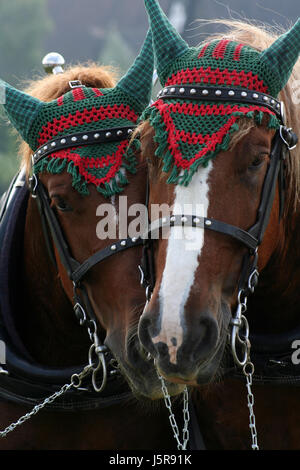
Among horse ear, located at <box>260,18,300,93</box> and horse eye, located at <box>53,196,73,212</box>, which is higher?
horse ear, located at <box>260,18,300,93</box>

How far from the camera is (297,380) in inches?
110

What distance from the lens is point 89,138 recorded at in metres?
2.66

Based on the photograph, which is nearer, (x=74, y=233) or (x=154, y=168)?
(x=154, y=168)

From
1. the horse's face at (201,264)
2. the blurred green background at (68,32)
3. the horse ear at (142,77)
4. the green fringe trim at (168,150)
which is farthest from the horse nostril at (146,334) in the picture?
the blurred green background at (68,32)

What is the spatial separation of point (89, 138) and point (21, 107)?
32 cm

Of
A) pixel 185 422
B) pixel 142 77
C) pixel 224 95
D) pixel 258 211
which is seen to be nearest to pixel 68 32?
pixel 142 77

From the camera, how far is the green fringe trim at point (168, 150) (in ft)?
7.36

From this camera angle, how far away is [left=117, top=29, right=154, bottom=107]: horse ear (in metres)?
2.80

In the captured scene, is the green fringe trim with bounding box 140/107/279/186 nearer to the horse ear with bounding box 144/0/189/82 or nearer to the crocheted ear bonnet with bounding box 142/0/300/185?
the crocheted ear bonnet with bounding box 142/0/300/185

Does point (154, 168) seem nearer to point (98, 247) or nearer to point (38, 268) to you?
point (98, 247)

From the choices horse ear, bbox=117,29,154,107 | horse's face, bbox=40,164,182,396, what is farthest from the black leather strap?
horse ear, bbox=117,29,154,107

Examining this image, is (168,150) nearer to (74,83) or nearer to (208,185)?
(208,185)

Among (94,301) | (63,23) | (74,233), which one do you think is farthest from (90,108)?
(63,23)
